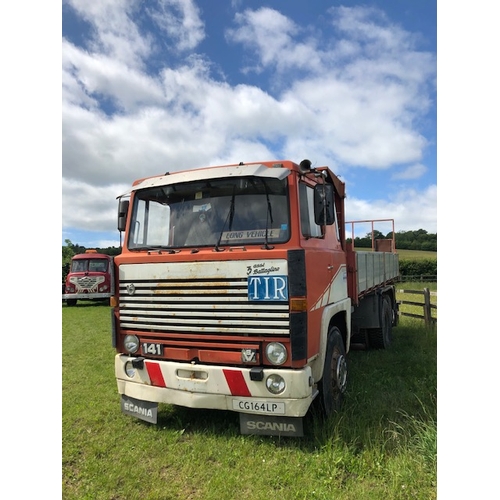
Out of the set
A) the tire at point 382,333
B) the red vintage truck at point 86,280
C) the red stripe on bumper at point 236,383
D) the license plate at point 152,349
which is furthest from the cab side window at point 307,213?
the red vintage truck at point 86,280

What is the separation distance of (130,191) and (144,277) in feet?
3.50

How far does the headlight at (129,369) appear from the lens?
4.18 m

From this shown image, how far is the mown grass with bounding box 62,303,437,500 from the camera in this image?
3.06 meters

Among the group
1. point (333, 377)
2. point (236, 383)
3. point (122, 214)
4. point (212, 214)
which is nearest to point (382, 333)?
point (333, 377)

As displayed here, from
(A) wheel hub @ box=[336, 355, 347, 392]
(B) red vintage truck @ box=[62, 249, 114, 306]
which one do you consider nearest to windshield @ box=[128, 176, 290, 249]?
(A) wheel hub @ box=[336, 355, 347, 392]

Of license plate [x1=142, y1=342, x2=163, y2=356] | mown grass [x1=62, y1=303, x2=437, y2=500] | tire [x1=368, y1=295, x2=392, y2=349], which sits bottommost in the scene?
mown grass [x1=62, y1=303, x2=437, y2=500]

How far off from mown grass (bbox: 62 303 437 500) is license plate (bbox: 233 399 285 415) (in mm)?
363

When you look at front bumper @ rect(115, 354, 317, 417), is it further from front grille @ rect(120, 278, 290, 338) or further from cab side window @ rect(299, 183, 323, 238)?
cab side window @ rect(299, 183, 323, 238)

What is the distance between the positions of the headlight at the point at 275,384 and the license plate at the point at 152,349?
1151mm

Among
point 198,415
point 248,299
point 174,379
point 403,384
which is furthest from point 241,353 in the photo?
point 403,384

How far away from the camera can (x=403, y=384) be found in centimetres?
525

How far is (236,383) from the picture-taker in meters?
3.63

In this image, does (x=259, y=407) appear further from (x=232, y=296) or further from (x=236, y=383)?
(x=232, y=296)

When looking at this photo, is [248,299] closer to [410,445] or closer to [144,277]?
[144,277]
